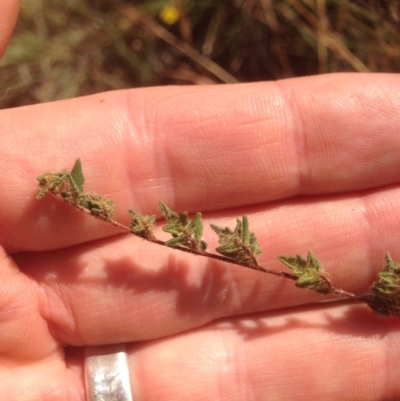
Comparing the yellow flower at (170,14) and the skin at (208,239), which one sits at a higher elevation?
the yellow flower at (170,14)

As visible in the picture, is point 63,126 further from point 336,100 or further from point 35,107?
point 336,100

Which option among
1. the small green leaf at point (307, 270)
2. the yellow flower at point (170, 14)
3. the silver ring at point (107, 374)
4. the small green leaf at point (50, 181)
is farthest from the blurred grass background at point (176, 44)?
the silver ring at point (107, 374)

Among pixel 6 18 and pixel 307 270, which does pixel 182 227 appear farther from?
pixel 6 18

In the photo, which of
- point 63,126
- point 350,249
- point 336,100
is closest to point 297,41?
point 336,100

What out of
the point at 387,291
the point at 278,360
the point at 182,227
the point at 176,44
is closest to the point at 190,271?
the point at 182,227

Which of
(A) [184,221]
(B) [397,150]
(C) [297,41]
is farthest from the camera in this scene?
(C) [297,41]

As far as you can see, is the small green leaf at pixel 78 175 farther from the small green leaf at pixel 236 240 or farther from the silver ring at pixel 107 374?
the silver ring at pixel 107 374
